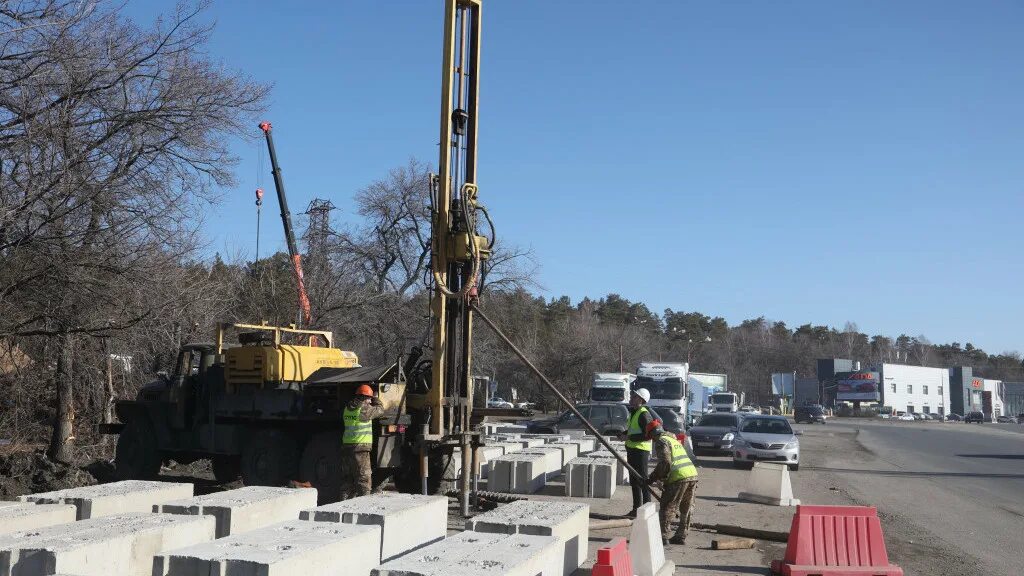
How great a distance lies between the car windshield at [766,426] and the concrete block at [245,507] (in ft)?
57.1

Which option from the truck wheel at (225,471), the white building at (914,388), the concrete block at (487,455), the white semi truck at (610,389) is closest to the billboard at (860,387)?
the white building at (914,388)

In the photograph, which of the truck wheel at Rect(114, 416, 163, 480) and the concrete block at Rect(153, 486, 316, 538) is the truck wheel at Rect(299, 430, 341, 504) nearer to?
the truck wheel at Rect(114, 416, 163, 480)

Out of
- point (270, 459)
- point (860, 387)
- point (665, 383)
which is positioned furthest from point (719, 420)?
point (860, 387)

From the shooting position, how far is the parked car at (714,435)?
26.4 m

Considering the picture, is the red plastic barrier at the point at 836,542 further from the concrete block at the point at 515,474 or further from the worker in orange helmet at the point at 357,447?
the concrete block at the point at 515,474

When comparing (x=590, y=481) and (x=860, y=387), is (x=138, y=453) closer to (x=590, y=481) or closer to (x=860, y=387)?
(x=590, y=481)

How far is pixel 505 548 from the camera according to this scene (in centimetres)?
652

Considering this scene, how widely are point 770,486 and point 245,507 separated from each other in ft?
34.2

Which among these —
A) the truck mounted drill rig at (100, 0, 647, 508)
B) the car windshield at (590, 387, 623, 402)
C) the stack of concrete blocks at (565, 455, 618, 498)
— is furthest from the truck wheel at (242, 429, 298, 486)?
the car windshield at (590, 387, 623, 402)

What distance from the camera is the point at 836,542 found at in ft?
30.7

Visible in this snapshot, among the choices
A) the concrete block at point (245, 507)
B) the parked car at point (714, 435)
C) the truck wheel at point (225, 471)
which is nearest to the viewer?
the concrete block at point (245, 507)

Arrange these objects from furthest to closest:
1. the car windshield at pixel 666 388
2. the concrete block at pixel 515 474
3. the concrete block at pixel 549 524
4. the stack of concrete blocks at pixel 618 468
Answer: the car windshield at pixel 666 388 → the stack of concrete blocks at pixel 618 468 → the concrete block at pixel 515 474 → the concrete block at pixel 549 524

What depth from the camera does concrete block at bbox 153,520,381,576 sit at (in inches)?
222

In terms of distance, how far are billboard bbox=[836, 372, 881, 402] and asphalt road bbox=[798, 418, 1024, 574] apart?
7207 centimetres
